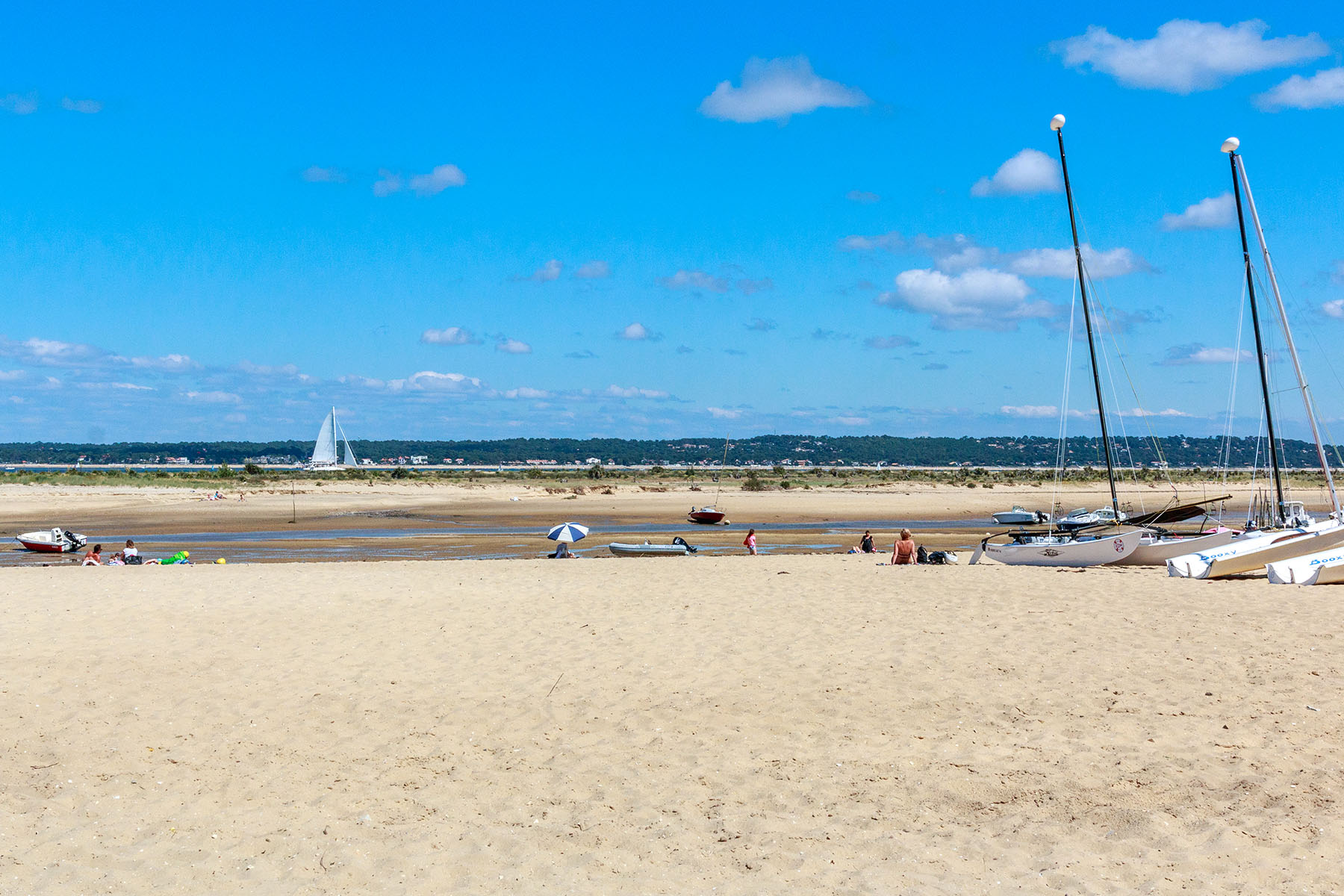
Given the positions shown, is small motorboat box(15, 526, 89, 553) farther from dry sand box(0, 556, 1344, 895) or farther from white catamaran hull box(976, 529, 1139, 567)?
white catamaran hull box(976, 529, 1139, 567)

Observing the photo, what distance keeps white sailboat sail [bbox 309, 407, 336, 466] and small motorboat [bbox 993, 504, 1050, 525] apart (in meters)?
92.5

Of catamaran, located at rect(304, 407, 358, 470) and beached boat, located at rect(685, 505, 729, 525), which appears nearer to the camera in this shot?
beached boat, located at rect(685, 505, 729, 525)

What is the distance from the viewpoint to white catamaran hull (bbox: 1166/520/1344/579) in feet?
58.4

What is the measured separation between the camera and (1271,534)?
19656 mm

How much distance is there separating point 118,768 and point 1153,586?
571 inches

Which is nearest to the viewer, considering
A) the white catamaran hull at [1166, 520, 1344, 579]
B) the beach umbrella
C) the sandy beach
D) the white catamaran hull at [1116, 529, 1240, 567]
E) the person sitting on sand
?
the white catamaran hull at [1166, 520, 1344, 579]

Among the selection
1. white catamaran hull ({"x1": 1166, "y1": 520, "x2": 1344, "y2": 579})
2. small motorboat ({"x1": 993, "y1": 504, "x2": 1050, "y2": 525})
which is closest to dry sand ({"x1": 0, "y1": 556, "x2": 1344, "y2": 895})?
white catamaran hull ({"x1": 1166, "y1": 520, "x2": 1344, "y2": 579})

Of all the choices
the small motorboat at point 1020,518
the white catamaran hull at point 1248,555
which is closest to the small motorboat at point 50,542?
the white catamaran hull at point 1248,555

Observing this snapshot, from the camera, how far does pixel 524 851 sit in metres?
6.47

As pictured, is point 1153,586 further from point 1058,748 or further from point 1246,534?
point 1058,748

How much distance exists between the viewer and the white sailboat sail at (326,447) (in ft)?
394

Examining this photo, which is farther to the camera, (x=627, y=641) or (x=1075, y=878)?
(x=627, y=641)

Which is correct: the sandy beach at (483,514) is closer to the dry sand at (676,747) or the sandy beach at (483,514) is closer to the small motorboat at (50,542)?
the small motorboat at (50,542)

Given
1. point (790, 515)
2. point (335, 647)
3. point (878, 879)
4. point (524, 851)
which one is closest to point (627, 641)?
point (335, 647)
